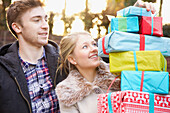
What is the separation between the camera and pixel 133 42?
1.55 metres

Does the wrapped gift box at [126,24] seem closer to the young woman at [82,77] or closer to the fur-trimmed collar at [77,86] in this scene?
the young woman at [82,77]

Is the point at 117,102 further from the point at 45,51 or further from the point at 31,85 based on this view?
the point at 45,51

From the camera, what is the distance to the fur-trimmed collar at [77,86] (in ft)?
6.27

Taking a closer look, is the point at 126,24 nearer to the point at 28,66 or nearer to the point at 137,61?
the point at 137,61

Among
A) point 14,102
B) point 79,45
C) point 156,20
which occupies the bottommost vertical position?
point 14,102

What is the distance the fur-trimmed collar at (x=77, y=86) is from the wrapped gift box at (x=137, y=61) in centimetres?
45

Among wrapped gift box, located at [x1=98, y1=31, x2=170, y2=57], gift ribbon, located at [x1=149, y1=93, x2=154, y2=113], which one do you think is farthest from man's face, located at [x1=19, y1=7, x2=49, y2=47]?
gift ribbon, located at [x1=149, y1=93, x2=154, y2=113]

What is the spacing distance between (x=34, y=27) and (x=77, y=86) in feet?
3.26

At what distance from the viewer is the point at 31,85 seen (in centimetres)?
239

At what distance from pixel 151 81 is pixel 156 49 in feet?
0.88

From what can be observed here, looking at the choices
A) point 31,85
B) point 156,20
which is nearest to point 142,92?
point 156,20

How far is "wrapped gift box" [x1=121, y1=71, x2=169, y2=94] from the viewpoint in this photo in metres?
1.42

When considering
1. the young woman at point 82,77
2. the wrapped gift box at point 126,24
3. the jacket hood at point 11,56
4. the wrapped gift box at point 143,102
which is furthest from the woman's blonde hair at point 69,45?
the wrapped gift box at point 143,102

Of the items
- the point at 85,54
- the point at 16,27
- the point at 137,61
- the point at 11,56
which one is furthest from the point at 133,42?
the point at 16,27
